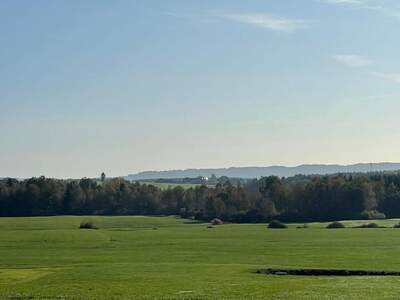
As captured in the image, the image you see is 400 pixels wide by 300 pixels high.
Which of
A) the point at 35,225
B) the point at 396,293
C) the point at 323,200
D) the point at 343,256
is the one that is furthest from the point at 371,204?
the point at 396,293

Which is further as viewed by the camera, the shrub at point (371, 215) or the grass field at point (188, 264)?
the shrub at point (371, 215)

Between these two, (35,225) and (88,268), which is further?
(35,225)

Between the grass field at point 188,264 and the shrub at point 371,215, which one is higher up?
the shrub at point 371,215

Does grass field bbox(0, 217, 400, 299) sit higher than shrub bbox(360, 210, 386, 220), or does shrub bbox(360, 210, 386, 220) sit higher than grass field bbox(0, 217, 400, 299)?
shrub bbox(360, 210, 386, 220)

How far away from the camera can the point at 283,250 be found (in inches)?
3430

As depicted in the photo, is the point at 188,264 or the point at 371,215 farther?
the point at 371,215

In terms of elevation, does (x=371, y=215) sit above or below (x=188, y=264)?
above

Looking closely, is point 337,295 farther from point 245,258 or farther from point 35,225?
point 35,225

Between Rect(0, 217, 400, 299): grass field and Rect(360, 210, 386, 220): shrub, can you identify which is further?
Rect(360, 210, 386, 220): shrub

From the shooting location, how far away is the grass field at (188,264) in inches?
1805

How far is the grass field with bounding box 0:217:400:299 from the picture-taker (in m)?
45.8

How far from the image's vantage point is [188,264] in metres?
69.8

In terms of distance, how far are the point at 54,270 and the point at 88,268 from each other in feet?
10.0

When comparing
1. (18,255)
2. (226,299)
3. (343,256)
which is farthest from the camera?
(18,255)
